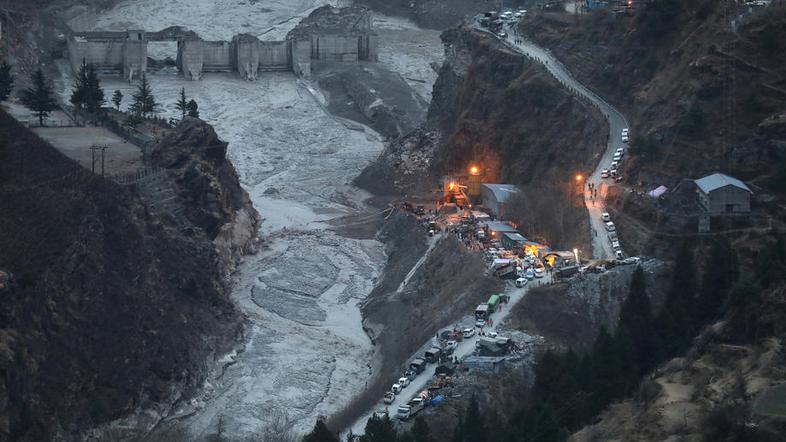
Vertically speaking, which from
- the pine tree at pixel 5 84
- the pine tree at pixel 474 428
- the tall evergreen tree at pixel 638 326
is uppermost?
the pine tree at pixel 5 84

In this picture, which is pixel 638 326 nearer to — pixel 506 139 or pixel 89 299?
pixel 89 299

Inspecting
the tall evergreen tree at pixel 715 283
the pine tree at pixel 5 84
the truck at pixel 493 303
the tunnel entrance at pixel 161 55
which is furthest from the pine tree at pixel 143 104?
the tall evergreen tree at pixel 715 283

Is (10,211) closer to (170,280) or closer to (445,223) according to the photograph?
(170,280)

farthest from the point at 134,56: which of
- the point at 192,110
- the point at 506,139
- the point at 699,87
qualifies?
the point at 699,87

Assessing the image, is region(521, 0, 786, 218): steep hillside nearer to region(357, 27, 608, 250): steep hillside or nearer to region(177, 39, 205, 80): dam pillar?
region(357, 27, 608, 250): steep hillside

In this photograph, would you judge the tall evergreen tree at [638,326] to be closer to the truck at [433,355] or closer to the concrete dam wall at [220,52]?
the truck at [433,355]

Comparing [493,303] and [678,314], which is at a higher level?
[678,314]

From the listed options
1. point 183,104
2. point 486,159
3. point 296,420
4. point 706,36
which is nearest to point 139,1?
point 183,104
